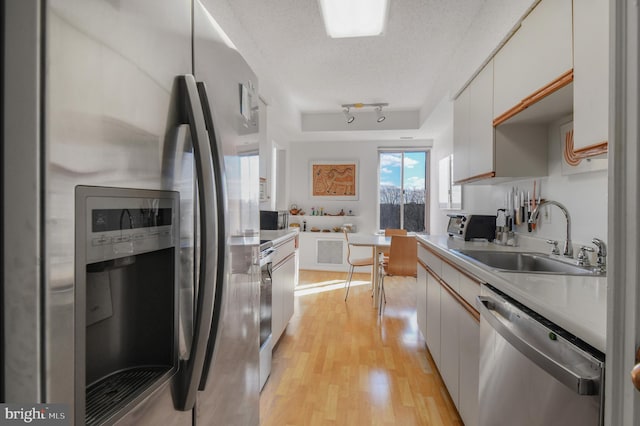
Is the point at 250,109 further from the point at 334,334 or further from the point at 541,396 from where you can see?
the point at 334,334

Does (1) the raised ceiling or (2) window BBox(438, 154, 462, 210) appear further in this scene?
(2) window BBox(438, 154, 462, 210)

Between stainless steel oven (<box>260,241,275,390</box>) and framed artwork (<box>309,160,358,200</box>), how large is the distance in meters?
3.78

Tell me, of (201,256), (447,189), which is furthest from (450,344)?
(447,189)

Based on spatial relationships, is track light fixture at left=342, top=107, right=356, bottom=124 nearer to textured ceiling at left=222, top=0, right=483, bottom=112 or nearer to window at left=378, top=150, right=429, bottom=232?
textured ceiling at left=222, top=0, right=483, bottom=112

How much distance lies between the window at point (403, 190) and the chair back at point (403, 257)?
236 centimetres

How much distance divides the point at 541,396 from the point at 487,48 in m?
2.30

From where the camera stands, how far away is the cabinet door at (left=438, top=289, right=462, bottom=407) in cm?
164

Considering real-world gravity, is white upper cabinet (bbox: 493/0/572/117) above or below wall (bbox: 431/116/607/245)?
above

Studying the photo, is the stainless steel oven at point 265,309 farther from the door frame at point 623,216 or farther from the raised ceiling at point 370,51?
the raised ceiling at point 370,51

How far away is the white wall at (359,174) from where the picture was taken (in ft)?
18.8

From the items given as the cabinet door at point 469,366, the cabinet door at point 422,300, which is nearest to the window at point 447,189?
the cabinet door at point 422,300

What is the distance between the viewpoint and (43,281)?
15.9 inches

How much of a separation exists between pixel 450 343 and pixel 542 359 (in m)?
1.01

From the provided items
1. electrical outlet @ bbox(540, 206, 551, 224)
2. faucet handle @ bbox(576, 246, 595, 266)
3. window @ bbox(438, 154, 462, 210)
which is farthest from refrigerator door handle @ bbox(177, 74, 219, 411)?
window @ bbox(438, 154, 462, 210)
